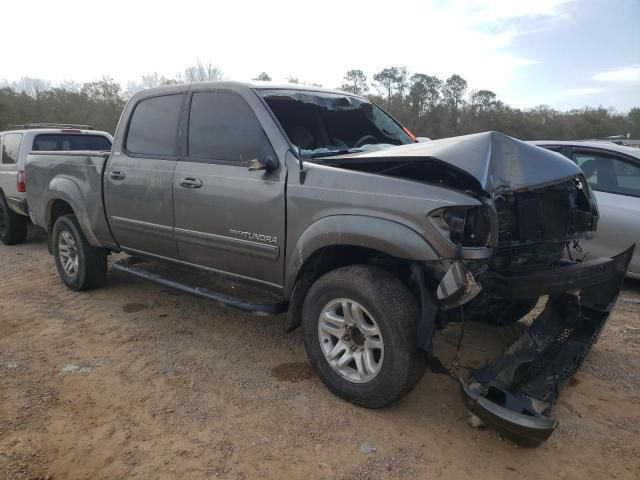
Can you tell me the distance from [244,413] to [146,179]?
219 cm

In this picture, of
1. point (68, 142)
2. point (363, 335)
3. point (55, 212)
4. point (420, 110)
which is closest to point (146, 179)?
point (55, 212)

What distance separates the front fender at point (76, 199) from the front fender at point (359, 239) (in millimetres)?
2624

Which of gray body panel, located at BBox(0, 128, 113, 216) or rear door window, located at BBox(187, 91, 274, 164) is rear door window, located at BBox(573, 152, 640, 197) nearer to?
rear door window, located at BBox(187, 91, 274, 164)

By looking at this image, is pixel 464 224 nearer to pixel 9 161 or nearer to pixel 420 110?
pixel 9 161

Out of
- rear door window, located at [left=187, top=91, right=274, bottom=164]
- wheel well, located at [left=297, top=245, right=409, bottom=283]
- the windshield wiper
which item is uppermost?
rear door window, located at [left=187, top=91, right=274, bottom=164]

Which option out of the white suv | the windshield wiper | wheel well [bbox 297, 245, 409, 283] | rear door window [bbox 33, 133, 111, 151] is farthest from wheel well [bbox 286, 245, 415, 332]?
rear door window [bbox 33, 133, 111, 151]

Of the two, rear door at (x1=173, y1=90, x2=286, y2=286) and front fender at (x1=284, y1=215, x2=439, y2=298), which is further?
rear door at (x1=173, y1=90, x2=286, y2=286)

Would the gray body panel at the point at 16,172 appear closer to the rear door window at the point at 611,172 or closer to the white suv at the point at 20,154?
the white suv at the point at 20,154

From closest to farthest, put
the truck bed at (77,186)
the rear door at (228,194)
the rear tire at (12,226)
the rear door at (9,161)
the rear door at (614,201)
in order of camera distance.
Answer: the rear door at (228,194), the truck bed at (77,186), the rear door at (614,201), the rear door at (9,161), the rear tire at (12,226)

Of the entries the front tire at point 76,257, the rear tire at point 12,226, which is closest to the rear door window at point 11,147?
the rear tire at point 12,226

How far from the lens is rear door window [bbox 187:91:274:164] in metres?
3.43

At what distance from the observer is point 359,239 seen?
2.77 metres

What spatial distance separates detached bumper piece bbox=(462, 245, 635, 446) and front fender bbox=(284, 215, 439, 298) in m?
0.54

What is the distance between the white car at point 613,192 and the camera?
491cm
